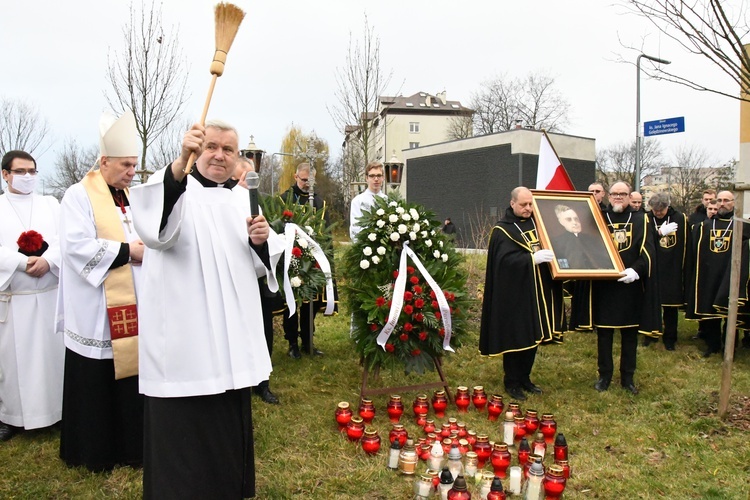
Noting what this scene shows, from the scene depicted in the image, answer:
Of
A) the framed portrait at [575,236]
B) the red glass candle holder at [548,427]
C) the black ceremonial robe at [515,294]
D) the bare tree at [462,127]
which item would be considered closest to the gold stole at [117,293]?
the red glass candle holder at [548,427]

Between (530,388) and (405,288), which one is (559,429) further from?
(405,288)

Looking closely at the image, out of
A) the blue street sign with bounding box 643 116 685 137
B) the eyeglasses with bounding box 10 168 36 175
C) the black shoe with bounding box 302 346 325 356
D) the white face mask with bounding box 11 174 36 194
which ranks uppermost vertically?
the blue street sign with bounding box 643 116 685 137

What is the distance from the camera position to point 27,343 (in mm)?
5301

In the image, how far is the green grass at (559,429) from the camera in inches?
171

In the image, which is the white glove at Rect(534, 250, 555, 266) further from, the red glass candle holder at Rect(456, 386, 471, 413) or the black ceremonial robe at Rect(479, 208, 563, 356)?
the red glass candle holder at Rect(456, 386, 471, 413)

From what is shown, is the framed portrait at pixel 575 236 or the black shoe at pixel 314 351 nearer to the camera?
the framed portrait at pixel 575 236

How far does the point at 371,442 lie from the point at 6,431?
3260 mm

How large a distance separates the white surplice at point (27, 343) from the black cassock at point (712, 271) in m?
8.17

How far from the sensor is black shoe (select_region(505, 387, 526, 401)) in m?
6.58

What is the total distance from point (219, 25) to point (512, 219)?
14.4 ft

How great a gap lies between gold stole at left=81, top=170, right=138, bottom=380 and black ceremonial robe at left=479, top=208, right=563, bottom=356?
3.68 m

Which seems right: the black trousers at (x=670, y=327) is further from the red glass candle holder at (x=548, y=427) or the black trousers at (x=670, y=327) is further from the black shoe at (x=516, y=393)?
the red glass candle holder at (x=548, y=427)

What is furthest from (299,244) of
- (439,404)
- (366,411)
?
(439,404)

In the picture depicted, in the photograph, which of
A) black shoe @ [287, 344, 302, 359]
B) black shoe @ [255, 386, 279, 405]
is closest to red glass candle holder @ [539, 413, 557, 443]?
black shoe @ [255, 386, 279, 405]
